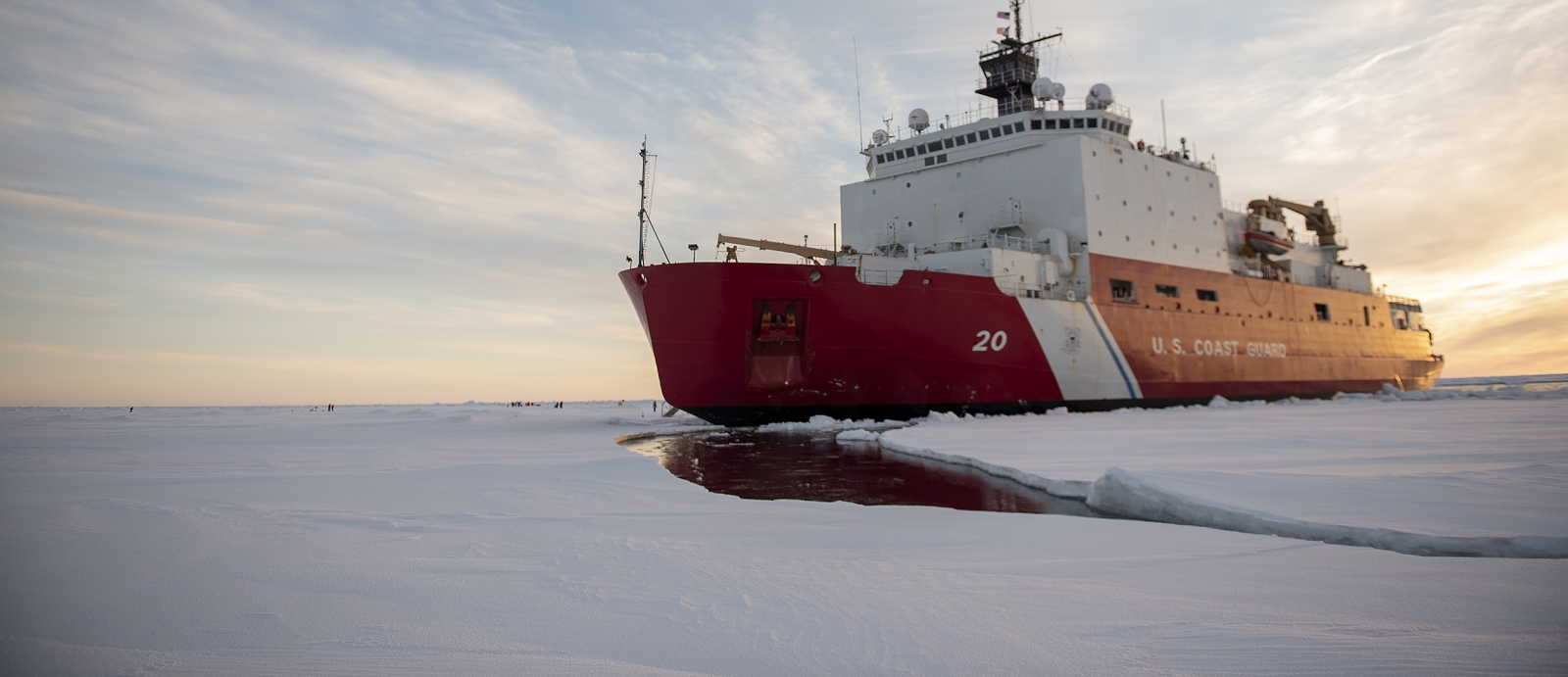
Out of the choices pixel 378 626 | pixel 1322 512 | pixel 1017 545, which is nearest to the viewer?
pixel 378 626

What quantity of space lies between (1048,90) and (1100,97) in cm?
143

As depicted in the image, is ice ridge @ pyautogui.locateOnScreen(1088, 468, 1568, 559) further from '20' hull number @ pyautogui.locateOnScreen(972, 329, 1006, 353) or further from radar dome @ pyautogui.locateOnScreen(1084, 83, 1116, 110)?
radar dome @ pyautogui.locateOnScreen(1084, 83, 1116, 110)

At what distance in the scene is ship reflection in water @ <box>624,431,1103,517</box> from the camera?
5.41 meters

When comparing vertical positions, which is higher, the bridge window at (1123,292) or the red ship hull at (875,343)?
the bridge window at (1123,292)

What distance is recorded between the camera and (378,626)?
222 centimetres

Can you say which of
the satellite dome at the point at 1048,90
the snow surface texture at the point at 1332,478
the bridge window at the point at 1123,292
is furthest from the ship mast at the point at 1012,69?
the snow surface texture at the point at 1332,478

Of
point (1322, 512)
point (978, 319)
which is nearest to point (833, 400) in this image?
point (978, 319)

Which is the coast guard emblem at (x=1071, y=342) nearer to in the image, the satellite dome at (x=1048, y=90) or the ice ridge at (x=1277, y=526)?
the satellite dome at (x=1048, y=90)

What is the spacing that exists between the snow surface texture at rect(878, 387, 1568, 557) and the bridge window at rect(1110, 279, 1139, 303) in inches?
328

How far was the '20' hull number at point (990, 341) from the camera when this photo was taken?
15.1 meters

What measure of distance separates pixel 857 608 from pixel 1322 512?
3114 millimetres

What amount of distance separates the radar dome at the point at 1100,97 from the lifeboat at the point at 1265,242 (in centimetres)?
840

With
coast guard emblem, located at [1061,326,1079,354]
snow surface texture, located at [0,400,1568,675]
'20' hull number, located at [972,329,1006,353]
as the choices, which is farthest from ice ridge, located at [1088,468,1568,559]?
coast guard emblem, located at [1061,326,1079,354]

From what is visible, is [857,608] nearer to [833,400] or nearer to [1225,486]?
[1225,486]
